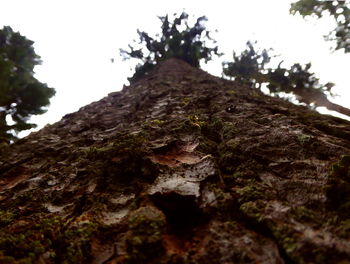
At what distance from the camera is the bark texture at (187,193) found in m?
1.87

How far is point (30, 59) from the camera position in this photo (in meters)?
11.5

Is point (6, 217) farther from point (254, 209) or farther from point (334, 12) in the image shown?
point (334, 12)

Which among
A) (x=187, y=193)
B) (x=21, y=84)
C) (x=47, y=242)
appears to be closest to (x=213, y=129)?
(x=187, y=193)

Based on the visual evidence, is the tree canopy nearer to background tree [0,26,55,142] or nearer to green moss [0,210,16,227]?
background tree [0,26,55,142]

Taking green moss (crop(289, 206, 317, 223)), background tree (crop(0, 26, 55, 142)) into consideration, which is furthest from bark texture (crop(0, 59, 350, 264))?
background tree (crop(0, 26, 55, 142))

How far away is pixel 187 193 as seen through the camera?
240 cm

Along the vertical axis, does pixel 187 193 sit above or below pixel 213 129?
below

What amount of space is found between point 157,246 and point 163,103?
387 cm

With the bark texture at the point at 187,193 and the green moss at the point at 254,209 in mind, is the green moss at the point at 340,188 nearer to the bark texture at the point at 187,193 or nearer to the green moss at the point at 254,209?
the bark texture at the point at 187,193

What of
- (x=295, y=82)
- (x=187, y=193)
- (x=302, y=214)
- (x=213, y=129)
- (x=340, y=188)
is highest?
(x=295, y=82)

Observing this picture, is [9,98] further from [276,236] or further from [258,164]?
[276,236]

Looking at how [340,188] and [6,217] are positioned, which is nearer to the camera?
[340,188]

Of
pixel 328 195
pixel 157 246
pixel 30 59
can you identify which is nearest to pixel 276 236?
pixel 328 195

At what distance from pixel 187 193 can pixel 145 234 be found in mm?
521
